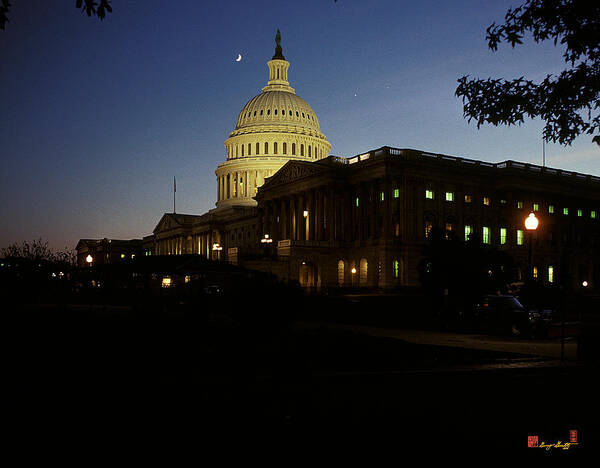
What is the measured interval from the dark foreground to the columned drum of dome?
139m

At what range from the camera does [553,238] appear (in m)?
110

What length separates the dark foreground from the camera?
9766 millimetres

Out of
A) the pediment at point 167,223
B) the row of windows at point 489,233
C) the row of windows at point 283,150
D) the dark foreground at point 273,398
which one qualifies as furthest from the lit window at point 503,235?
the dark foreground at point 273,398

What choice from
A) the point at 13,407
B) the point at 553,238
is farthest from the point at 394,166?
the point at 13,407

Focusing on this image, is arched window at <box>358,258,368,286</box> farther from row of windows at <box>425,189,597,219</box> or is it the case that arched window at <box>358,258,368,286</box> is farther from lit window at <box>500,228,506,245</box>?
lit window at <box>500,228,506,245</box>

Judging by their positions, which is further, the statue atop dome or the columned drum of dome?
the statue atop dome

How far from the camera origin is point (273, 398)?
1394 cm

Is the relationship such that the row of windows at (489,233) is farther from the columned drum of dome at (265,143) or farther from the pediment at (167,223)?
the pediment at (167,223)

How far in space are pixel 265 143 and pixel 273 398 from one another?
501ft

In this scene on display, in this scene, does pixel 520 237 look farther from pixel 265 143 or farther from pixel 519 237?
pixel 265 143

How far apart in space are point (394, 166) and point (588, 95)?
7575 centimetres

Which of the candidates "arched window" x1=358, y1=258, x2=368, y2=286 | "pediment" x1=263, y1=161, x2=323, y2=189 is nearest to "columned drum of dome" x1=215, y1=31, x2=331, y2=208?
"pediment" x1=263, y1=161, x2=323, y2=189

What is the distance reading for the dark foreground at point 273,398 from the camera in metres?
9.77

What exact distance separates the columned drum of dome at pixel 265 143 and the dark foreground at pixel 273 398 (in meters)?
139
